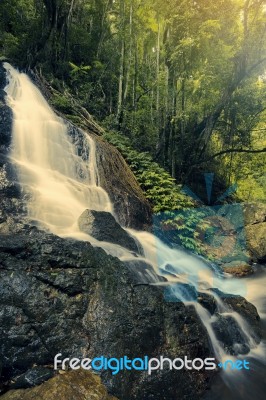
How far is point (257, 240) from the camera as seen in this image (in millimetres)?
12516

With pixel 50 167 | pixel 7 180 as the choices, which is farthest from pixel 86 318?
pixel 50 167

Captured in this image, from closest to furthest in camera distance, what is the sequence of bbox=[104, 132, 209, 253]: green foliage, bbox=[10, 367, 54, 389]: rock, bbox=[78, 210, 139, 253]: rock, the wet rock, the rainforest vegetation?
bbox=[10, 367, 54, 389]: rock, the wet rock, bbox=[78, 210, 139, 253]: rock, bbox=[104, 132, 209, 253]: green foliage, the rainforest vegetation

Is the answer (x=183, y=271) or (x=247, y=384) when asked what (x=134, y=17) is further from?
(x=247, y=384)

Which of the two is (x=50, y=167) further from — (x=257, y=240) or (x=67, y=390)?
(x=257, y=240)

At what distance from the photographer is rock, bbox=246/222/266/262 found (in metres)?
12.1

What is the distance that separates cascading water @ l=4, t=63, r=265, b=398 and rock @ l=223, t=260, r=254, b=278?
506 millimetres

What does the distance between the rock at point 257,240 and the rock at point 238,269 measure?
166cm

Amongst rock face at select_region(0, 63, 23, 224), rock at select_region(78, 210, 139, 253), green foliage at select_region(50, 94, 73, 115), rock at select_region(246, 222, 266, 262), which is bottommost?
rock at select_region(246, 222, 266, 262)

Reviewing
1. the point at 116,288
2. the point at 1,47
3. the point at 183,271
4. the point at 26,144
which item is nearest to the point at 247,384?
the point at 116,288

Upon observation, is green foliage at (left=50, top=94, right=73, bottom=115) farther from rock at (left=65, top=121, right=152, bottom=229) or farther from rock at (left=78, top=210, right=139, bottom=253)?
rock at (left=78, top=210, right=139, bottom=253)

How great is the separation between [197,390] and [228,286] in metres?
5.09

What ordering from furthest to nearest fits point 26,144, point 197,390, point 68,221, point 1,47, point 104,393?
point 1,47, point 26,144, point 68,221, point 197,390, point 104,393

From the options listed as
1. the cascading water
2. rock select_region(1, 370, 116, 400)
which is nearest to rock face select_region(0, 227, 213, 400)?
rock select_region(1, 370, 116, 400)

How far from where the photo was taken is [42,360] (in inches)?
141
